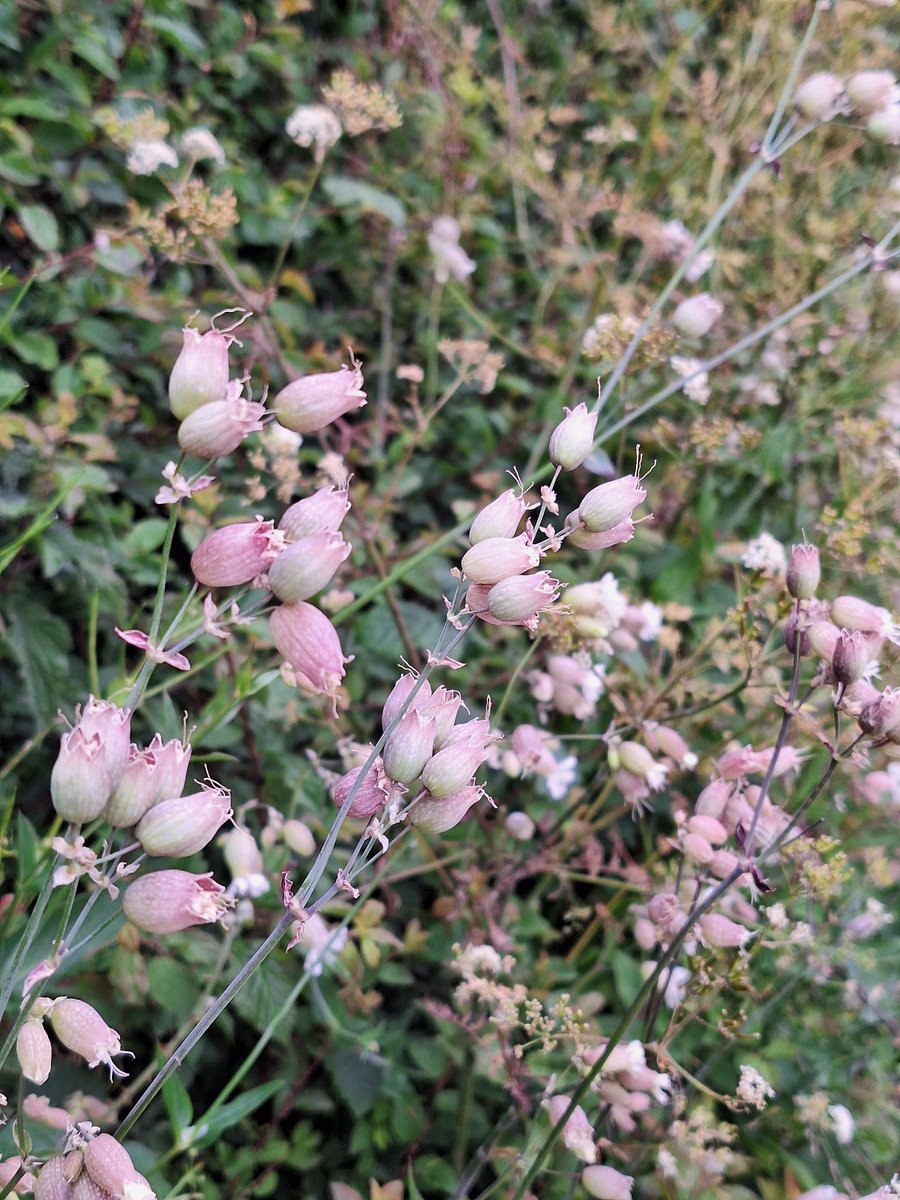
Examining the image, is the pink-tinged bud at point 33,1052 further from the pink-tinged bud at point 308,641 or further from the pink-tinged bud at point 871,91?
the pink-tinged bud at point 871,91

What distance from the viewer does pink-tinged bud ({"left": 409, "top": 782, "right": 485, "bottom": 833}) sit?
592mm

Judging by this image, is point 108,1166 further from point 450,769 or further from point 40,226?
point 40,226

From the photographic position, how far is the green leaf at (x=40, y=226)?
1241 mm

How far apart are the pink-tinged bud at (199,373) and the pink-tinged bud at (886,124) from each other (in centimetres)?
103

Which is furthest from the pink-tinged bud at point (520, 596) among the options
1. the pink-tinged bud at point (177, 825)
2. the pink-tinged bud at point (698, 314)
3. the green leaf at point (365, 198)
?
the green leaf at point (365, 198)

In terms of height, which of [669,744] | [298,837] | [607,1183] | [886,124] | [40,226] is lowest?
[607,1183]

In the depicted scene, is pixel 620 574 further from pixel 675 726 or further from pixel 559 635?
pixel 559 635

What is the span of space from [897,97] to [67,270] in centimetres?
119

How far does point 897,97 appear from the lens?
1225mm

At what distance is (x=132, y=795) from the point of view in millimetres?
542

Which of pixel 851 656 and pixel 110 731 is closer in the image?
pixel 110 731

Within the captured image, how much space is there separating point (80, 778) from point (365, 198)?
1364 mm

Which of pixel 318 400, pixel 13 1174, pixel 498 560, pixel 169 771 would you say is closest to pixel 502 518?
pixel 498 560

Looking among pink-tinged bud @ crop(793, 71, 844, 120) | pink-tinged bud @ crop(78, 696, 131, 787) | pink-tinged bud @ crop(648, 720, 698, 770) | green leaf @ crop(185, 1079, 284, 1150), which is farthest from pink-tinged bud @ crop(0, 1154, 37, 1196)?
pink-tinged bud @ crop(793, 71, 844, 120)
